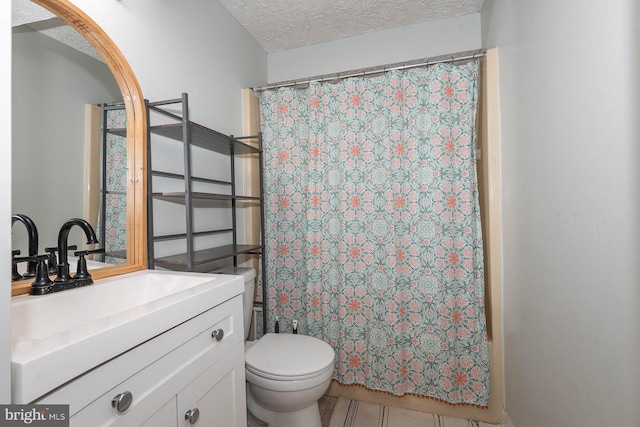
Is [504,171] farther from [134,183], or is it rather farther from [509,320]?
[134,183]

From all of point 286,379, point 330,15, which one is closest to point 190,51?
point 330,15

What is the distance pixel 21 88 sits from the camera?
931 mm

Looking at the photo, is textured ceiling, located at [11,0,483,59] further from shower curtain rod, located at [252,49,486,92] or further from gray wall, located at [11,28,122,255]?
gray wall, located at [11,28,122,255]

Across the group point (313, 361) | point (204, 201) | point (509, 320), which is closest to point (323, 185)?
point (204, 201)

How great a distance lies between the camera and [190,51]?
1660 mm

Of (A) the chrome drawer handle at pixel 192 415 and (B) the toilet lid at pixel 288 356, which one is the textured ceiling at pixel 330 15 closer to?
(B) the toilet lid at pixel 288 356

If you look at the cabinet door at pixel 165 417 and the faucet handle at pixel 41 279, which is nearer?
the cabinet door at pixel 165 417

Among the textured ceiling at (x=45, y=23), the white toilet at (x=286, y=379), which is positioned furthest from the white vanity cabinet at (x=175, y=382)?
the textured ceiling at (x=45, y=23)

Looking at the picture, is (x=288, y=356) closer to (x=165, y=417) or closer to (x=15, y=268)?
(x=165, y=417)

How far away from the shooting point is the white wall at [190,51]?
1276mm

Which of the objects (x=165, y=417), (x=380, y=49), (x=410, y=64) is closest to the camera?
(x=165, y=417)

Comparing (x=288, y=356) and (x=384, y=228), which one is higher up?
(x=384, y=228)

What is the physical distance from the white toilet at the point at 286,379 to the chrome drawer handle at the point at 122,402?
30.7 inches

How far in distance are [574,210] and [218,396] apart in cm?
128
